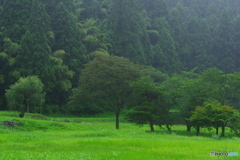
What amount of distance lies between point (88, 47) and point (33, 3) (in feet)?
62.5

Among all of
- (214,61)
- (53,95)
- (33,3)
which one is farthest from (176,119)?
(214,61)

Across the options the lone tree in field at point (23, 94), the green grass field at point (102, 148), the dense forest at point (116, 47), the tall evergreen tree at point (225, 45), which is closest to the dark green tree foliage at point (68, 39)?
the dense forest at point (116, 47)

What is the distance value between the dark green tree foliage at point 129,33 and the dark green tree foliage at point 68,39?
15660 millimetres

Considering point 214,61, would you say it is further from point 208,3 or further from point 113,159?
point 113,159

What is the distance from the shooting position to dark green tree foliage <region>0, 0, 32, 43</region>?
61875 millimetres

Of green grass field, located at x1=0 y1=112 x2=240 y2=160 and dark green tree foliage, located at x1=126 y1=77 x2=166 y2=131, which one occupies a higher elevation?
dark green tree foliage, located at x1=126 y1=77 x2=166 y2=131

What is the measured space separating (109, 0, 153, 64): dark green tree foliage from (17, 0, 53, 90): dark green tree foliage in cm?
2633

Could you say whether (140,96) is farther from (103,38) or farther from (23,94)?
(103,38)

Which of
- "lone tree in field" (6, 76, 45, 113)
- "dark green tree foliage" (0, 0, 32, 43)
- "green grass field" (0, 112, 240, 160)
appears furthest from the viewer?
"dark green tree foliage" (0, 0, 32, 43)

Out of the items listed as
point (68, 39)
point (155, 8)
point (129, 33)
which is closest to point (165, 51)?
point (129, 33)

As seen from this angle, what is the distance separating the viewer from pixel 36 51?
5856 cm

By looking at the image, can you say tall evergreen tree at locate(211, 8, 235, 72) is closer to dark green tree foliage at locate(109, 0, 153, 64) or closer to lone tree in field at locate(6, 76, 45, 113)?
dark green tree foliage at locate(109, 0, 153, 64)

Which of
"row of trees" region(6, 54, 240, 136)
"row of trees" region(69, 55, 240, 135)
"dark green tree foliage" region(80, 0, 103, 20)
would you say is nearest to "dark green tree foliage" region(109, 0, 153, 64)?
"dark green tree foliage" region(80, 0, 103, 20)

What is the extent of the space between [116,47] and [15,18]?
3003cm
